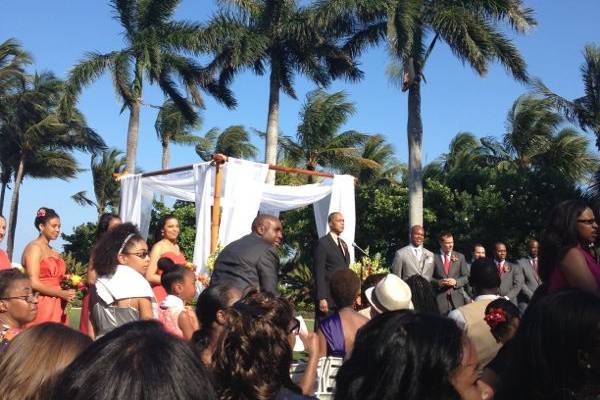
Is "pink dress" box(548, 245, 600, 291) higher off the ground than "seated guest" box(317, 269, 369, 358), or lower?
higher

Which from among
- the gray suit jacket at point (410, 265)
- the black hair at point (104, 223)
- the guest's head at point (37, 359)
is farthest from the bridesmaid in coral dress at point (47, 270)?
the gray suit jacket at point (410, 265)

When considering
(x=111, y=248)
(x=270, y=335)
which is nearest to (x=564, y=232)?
(x=270, y=335)

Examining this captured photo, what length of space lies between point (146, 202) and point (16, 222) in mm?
31796

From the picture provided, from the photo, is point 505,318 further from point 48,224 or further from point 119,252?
point 48,224

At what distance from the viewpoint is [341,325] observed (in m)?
4.43

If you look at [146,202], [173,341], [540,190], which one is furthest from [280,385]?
[540,190]

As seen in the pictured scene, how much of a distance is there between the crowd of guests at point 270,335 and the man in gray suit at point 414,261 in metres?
3.06

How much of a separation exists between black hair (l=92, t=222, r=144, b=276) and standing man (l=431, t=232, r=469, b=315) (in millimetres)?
4980

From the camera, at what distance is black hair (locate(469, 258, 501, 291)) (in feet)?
17.2

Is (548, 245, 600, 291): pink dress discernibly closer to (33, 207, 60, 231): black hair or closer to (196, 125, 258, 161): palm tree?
(33, 207, 60, 231): black hair

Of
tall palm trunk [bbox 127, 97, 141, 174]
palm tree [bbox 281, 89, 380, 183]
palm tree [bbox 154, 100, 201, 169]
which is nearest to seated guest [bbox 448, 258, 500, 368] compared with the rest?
tall palm trunk [bbox 127, 97, 141, 174]

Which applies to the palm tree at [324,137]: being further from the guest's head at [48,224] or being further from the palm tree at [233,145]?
the guest's head at [48,224]

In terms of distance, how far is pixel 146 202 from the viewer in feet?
41.4

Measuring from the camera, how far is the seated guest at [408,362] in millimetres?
1943
